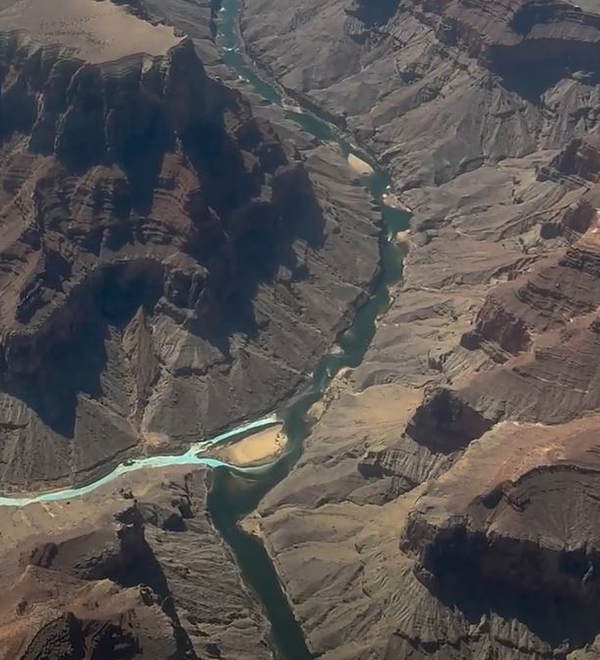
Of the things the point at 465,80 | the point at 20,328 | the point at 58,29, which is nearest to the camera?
the point at 20,328

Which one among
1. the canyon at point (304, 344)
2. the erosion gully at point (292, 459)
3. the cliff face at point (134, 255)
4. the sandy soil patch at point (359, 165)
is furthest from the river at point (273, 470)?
the sandy soil patch at point (359, 165)

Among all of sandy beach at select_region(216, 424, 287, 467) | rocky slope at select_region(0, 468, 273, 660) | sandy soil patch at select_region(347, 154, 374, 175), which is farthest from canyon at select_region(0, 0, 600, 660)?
sandy beach at select_region(216, 424, 287, 467)

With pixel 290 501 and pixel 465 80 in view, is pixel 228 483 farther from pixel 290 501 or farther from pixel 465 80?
pixel 465 80

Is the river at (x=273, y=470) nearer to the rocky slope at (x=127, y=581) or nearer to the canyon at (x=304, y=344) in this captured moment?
the canyon at (x=304, y=344)

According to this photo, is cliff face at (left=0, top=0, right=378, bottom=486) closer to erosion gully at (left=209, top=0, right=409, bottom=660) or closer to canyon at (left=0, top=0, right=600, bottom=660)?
canyon at (left=0, top=0, right=600, bottom=660)

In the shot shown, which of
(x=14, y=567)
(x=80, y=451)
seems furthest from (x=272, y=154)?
(x=14, y=567)
